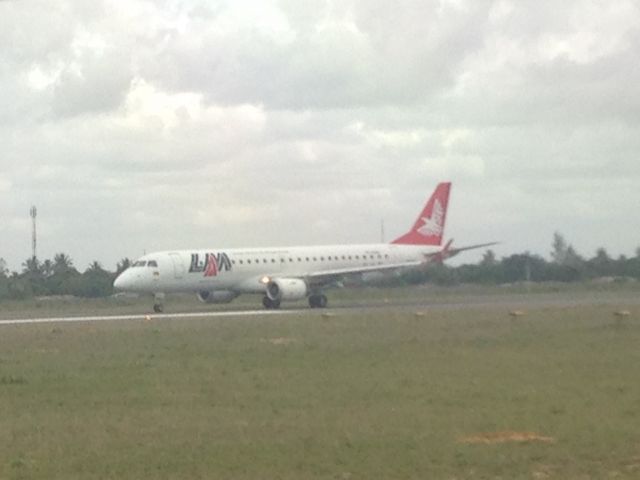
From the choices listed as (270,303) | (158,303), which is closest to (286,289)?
(270,303)

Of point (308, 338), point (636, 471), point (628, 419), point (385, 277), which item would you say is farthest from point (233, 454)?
point (385, 277)

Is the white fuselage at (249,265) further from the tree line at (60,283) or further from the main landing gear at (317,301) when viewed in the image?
the tree line at (60,283)

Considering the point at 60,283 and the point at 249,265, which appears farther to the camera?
the point at 60,283

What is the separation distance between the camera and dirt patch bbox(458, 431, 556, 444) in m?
16.9

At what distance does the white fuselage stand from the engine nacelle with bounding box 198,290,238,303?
601 mm

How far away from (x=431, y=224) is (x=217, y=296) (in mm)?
14850

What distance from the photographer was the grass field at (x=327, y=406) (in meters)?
15.4

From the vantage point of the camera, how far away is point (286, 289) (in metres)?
65.1

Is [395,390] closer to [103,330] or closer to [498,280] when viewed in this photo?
[103,330]

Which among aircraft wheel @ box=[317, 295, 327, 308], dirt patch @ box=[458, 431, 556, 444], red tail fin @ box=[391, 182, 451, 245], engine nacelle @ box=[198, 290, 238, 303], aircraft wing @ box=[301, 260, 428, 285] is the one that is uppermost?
red tail fin @ box=[391, 182, 451, 245]

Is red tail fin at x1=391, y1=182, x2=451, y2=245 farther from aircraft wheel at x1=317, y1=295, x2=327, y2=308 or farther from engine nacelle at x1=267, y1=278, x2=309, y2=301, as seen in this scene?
engine nacelle at x1=267, y1=278, x2=309, y2=301

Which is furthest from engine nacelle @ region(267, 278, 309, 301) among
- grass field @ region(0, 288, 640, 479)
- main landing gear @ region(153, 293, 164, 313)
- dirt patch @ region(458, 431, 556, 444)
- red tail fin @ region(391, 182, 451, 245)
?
dirt patch @ region(458, 431, 556, 444)

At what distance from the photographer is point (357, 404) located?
2081 centimetres

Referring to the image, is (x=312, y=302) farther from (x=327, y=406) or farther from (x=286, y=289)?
(x=327, y=406)
